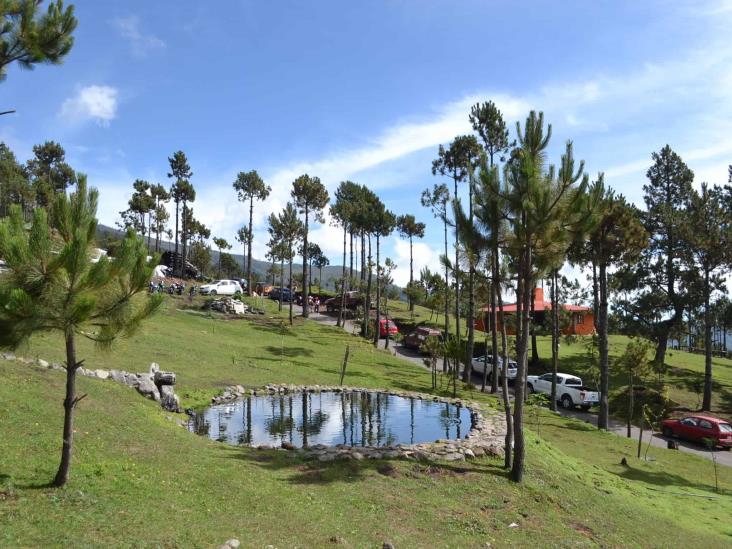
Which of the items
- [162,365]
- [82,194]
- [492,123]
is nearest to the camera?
[82,194]

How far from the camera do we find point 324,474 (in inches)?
460

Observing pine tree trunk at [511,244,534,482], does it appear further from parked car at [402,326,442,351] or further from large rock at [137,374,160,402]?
parked car at [402,326,442,351]

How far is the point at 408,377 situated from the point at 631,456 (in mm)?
13150

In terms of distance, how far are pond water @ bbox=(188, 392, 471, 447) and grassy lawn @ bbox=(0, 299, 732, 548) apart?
1907 mm

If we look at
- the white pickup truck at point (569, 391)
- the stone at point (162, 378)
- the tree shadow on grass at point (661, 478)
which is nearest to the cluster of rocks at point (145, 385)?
the stone at point (162, 378)

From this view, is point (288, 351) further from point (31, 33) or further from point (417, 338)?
point (31, 33)

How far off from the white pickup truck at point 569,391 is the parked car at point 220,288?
3290cm

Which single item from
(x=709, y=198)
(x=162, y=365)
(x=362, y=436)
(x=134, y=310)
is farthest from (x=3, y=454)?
(x=709, y=198)

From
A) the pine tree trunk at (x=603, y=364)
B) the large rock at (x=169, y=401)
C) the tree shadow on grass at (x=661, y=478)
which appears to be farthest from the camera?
the pine tree trunk at (x=603, y=364)

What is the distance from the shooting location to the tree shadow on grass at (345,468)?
1152cm

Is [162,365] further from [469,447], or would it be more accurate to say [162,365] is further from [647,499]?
[647,499]

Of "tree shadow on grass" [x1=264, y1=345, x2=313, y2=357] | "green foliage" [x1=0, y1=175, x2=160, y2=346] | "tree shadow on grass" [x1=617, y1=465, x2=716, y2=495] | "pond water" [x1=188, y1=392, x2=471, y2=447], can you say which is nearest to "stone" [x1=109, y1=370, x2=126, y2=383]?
"pond water" [x1=188, y1=392, x2=471, y2=447]

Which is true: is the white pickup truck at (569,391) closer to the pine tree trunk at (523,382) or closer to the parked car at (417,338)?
the parked car at (417,338)

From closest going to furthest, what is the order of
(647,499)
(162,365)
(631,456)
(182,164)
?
1. (647,499)
2. (631,456)
3. (162,365)
4. (182,164)
